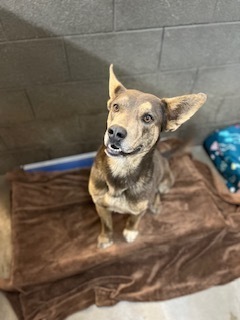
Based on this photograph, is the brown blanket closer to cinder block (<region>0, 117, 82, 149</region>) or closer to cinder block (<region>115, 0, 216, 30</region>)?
cinder block (<region>0, 117, 82, 149</region>)

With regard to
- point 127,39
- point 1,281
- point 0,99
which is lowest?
point 1,281

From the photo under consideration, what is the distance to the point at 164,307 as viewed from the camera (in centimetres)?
190

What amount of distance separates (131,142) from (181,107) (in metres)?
0.35

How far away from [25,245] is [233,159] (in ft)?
6.46

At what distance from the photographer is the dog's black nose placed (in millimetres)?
1216

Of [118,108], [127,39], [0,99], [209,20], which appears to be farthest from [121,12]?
[0,99]

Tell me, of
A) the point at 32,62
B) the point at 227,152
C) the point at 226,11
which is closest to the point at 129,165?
the point at 32,62

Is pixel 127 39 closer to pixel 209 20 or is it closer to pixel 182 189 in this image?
pixel 209 20

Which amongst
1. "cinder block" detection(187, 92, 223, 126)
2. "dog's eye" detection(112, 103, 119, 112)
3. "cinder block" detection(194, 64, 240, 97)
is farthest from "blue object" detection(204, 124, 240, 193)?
"dog's eye" detection(112, 103, 119, 112)

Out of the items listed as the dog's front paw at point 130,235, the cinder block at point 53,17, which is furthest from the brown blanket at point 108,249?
the cinder block at point 53,17

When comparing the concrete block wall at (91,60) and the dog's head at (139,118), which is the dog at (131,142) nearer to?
the dog's head at (139,118)

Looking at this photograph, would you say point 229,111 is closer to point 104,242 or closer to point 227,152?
point 227,152

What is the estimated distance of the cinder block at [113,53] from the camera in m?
1.90

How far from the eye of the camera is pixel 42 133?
2.41 m
